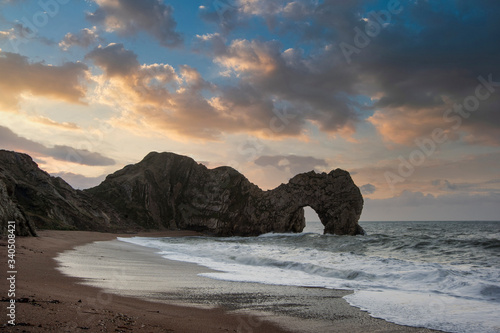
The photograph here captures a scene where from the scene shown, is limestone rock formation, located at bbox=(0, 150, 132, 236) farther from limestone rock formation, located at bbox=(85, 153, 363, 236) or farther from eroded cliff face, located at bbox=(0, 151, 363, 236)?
limestone rock formation, located at bbox=(85, 153, 363, 236)

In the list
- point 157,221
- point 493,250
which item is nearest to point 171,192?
point 157,221

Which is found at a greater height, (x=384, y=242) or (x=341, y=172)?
(x=341, y=172)

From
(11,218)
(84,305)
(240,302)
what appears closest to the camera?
(84,305)

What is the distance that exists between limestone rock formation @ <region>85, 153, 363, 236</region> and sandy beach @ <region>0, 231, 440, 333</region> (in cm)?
4594

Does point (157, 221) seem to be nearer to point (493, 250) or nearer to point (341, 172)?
point (341, 172)

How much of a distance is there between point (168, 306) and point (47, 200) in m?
48.1

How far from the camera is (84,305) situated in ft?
18.8

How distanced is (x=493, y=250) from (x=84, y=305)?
2580cm

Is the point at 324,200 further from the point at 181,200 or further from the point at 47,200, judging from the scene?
the point at 47,200

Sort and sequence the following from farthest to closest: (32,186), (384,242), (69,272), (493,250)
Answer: (32,186), (384,242), (493,250), (69,272)

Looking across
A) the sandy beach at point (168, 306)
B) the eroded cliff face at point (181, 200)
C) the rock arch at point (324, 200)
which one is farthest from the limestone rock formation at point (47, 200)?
the sandy beach at point (168, 306)

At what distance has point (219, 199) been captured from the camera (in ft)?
234

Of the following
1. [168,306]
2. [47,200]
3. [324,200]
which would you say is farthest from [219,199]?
[168,306]

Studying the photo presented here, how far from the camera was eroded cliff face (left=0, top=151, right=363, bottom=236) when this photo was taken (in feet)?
159
